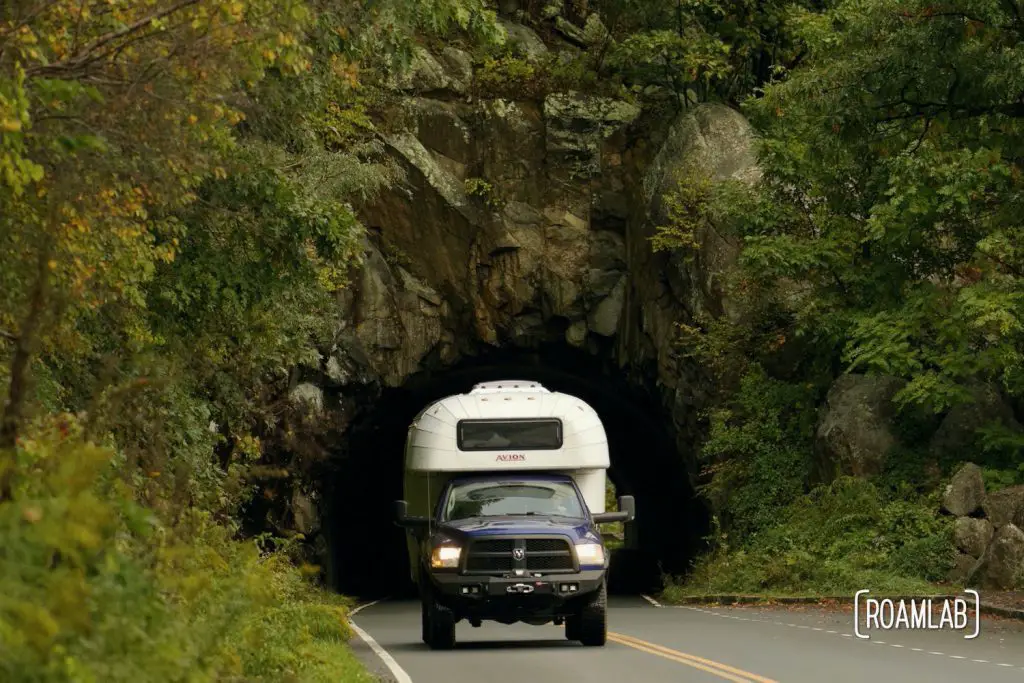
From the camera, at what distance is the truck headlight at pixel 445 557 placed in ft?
63.6

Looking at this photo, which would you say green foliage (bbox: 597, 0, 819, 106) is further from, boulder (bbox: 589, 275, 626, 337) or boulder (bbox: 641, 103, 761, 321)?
boulder (bbox: 589, 275, 626, 337)

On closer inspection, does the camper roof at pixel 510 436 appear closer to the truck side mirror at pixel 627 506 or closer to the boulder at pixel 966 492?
the truck side mirror at pixel 627 506

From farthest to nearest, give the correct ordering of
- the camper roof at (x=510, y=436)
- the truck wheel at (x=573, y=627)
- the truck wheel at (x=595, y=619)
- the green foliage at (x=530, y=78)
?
the green foliage at (x=530, y=78) → the camper roof at (x=510, y=436) → the truck wheel at (x=573, y=627) → the truck wheel at (x=595, y=619)

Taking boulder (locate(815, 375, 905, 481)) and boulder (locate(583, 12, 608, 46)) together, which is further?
boulder (locate(583, 12, 608, 46))

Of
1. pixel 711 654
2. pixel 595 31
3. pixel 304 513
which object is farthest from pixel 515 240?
pixel 711 654

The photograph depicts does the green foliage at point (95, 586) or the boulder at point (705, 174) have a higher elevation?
the boulder at point (705, 174)

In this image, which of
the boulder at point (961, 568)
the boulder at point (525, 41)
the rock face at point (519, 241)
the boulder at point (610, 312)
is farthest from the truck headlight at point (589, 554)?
the boulder at point (525, 41)

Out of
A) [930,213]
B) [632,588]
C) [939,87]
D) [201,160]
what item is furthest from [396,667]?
[632,588]

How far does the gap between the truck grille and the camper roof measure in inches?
99.1

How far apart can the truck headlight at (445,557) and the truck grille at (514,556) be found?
6.9 inches

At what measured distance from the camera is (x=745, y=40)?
4184 centimetres

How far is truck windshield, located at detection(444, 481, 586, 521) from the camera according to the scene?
20.4 meters

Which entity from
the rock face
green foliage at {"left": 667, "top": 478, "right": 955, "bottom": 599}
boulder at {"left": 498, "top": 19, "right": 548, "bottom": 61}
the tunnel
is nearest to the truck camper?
green foliage at {"left": 667, "top": 478, "right": 955, "bottom": 599}

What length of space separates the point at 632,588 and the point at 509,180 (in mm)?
17042
